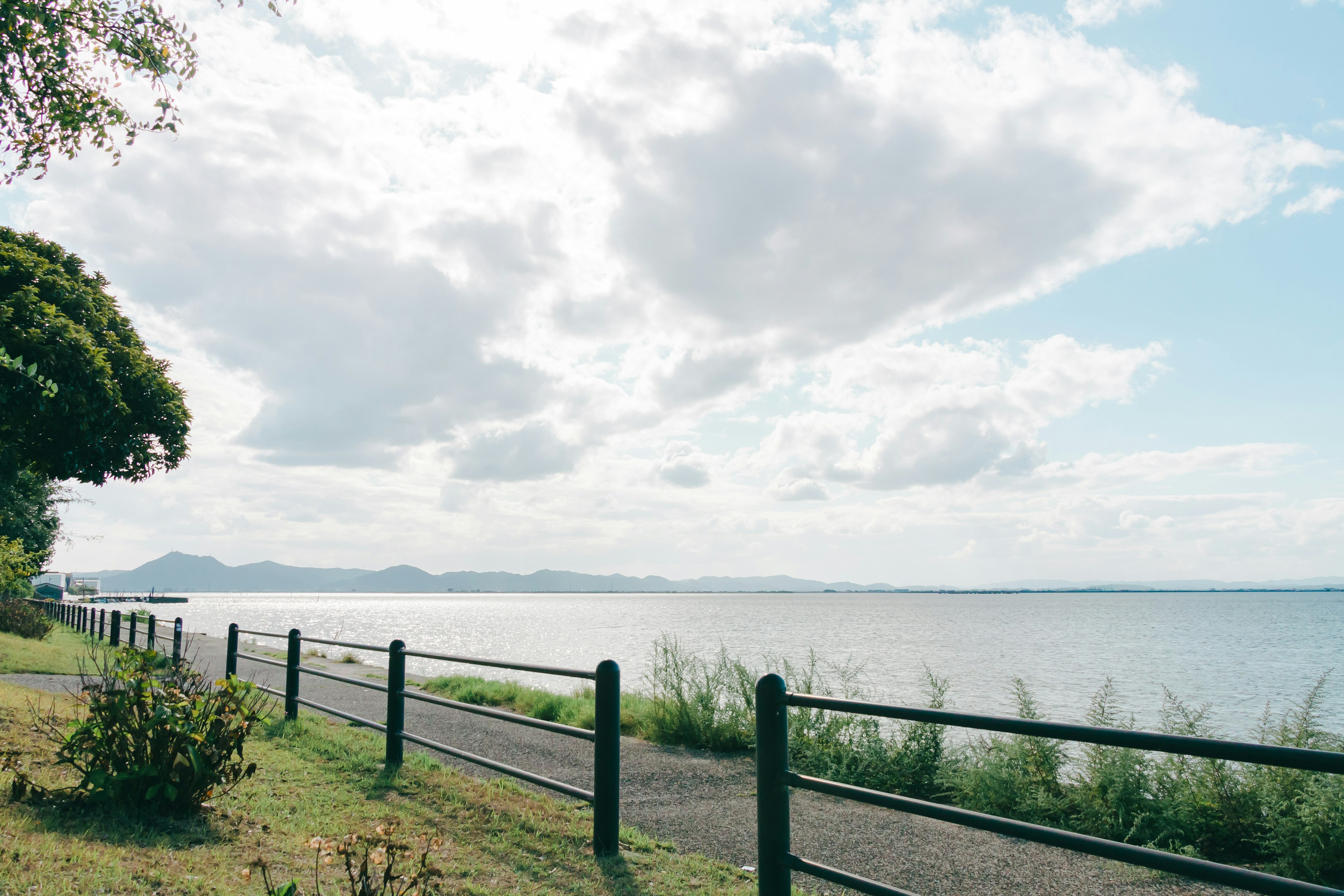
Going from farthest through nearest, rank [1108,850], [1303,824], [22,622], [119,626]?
[22,622]
[119,626]
[1303,824]
[1108,850]

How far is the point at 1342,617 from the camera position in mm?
110625

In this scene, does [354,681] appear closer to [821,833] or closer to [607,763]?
[607,763]

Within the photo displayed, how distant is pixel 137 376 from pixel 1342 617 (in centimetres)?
14259

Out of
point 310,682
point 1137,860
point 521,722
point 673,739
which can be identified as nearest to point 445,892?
point 521,722

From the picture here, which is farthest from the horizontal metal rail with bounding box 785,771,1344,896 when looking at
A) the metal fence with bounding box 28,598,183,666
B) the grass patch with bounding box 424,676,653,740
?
the grass patch with bounding box 424,676,653,740

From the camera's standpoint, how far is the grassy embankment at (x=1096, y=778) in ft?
19.9

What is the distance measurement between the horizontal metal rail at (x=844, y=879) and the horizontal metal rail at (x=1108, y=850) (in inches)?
0.6

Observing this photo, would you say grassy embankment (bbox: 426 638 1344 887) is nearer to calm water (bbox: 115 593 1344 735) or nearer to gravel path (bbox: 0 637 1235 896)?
gravel path (bbox: 0 637 1235 896)

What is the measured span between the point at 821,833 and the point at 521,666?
278 centimetres

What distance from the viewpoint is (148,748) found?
5.53 meters

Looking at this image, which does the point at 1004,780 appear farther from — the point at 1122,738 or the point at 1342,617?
the point at 1342,617

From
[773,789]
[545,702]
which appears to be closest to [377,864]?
[773,789]

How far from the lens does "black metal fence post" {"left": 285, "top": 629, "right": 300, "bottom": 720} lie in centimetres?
998

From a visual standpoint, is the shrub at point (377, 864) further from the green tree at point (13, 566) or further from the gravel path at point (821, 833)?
the green tree at point (13, 566)
